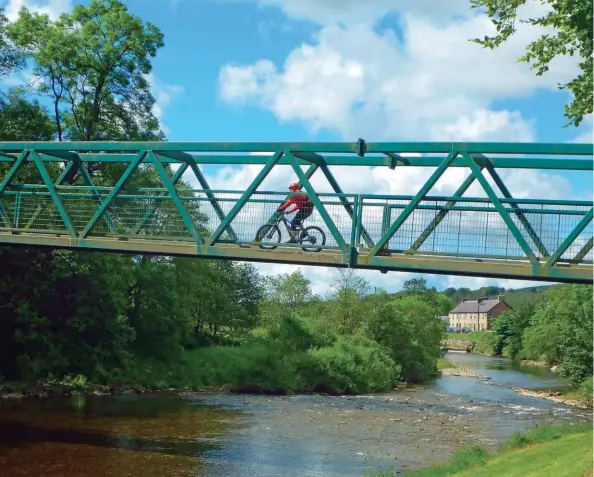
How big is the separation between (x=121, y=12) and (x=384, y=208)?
844 inches

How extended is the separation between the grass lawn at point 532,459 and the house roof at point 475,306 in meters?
145

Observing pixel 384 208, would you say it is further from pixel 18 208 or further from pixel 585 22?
pixel 18 208

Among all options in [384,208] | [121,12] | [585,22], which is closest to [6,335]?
[121,12]

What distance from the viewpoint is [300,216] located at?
14617 millimetres

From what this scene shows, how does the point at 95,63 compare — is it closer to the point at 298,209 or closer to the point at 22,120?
the point at 22,120

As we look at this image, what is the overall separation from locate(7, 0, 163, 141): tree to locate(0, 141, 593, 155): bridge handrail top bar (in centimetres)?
1382

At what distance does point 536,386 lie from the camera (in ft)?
138

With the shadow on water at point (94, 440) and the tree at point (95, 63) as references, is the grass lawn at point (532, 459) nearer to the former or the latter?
the shadow on water at point (94, 440)

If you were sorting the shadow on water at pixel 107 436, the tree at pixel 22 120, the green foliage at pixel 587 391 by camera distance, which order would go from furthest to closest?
the green foliage at pixel 587 391, the tree at pixel 22 120, the shadow on water at pixel 107 436

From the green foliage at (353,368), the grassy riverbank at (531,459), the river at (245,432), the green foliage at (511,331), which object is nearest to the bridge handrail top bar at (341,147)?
the grassy riverbank at (531,459)

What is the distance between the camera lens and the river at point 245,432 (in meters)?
16.2

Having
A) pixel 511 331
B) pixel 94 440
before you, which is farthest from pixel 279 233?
pixel 511 331

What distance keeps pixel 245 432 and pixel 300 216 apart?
9.02 meters

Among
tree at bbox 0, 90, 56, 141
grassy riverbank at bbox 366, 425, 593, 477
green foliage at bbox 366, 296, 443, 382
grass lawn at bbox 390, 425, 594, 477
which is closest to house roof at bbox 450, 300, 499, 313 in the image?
green foliage at bbox 366, 296, 443, 382
